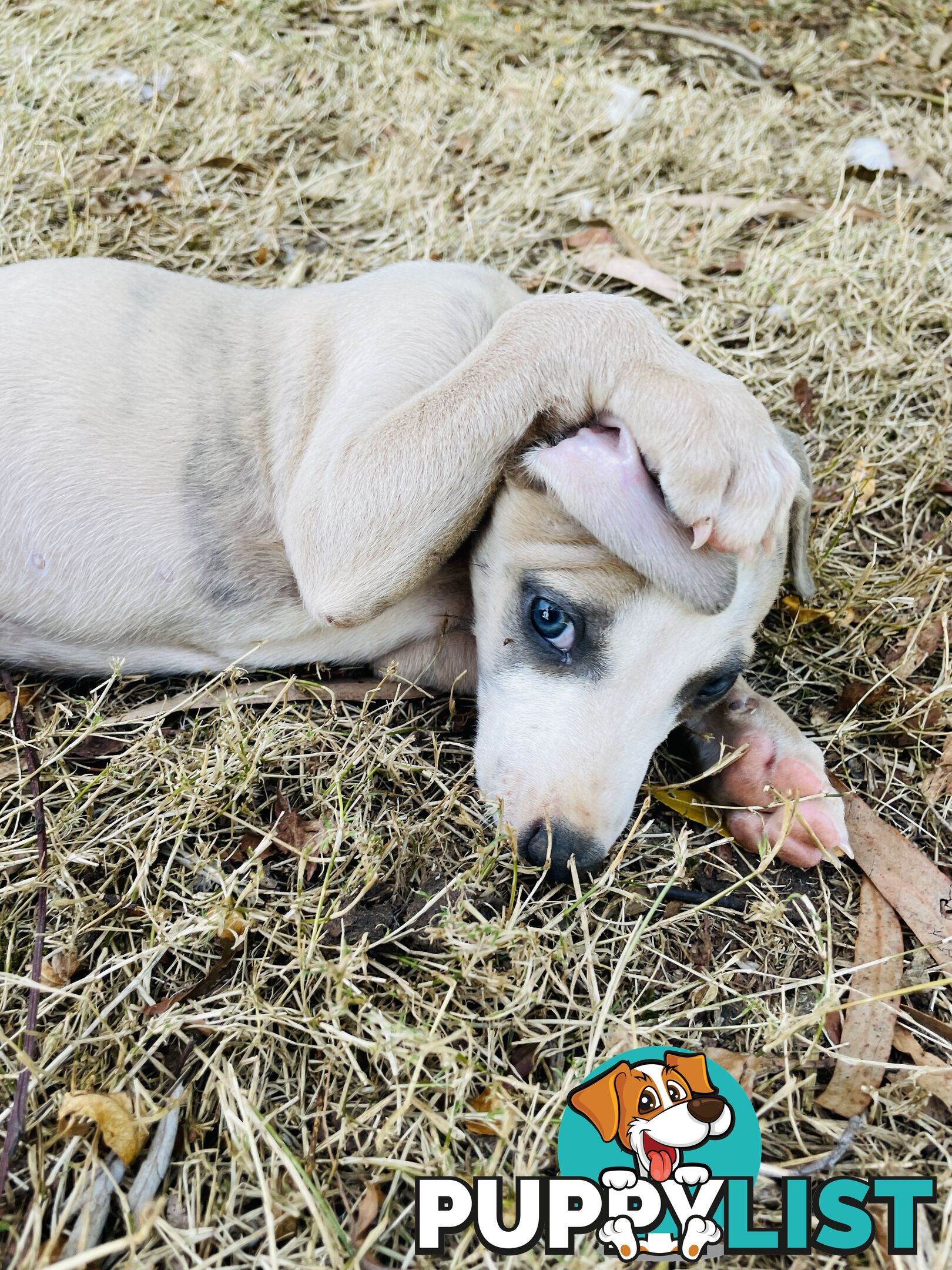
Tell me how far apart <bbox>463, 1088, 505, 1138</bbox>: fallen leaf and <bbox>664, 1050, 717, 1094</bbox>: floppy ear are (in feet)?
1.41

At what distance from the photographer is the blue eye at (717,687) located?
9.54 ft

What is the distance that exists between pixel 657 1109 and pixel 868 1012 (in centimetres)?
74

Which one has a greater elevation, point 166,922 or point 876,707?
point 876,707

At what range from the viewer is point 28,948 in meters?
2.62

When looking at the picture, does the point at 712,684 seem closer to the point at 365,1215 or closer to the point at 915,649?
the point at 915,649

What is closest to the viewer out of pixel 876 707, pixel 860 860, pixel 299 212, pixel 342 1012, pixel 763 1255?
pixel 763 1255

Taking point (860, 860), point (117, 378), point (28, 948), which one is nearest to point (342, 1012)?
point (28, 948)

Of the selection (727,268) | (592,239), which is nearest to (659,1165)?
(727,268)

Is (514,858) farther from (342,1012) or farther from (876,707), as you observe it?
(876,707)

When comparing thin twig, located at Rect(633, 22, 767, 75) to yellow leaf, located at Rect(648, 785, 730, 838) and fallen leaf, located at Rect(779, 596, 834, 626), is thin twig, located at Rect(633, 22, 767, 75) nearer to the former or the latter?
Answer: fallen leaf, located at Rect(779, 596, 834, 626)

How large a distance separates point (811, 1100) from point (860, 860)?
0.84 metres

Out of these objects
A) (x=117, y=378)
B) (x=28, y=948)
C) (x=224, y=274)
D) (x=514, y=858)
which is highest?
(x=117, y=378)

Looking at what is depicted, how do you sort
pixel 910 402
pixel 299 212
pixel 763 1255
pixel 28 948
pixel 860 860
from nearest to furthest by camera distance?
pixel 763 1255 → pixel 28 948 → pixel 860 860 → pixel 910 402 → pixel 299 212

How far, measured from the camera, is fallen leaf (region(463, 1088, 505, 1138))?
2.22 m
